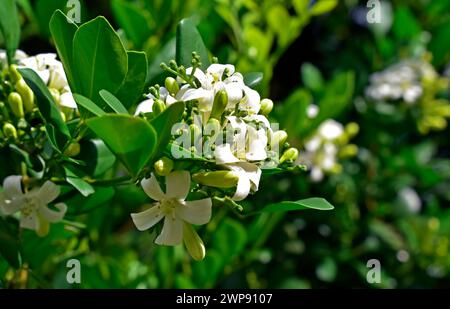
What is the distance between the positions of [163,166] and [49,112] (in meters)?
0.21

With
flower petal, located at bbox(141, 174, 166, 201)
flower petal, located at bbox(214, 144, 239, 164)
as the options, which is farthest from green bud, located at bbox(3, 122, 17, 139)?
flower petal, located at bbox(214, 144, 239, 164)

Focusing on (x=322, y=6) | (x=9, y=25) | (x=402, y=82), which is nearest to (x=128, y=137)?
(x=9, y=25)

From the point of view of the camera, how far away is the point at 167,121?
3.05ft

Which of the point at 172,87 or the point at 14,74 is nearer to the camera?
the point at 172,87

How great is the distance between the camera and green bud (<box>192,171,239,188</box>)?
3.18 ft

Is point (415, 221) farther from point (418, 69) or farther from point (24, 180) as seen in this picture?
point (24, 180)

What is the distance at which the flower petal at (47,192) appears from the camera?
46.4 inches

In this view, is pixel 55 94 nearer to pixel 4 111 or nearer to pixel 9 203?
pixel 4 111

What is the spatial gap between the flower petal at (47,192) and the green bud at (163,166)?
27cm

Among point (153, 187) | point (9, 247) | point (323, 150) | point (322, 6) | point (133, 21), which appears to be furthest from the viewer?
point (323, 150)

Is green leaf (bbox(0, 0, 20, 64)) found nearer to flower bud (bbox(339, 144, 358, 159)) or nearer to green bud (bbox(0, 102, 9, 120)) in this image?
green bud (bbox(0, 102, 9, 120))

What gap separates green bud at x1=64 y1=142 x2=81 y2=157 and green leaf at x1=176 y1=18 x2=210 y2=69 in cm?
22

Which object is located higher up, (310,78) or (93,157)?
(310,78)
